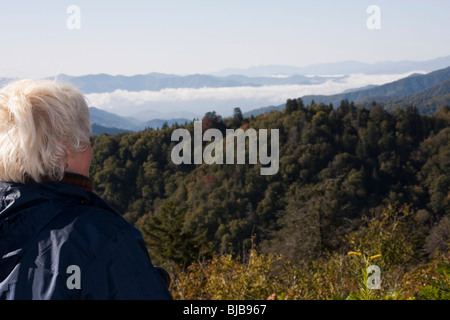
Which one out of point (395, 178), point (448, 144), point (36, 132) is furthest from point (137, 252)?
point (448, 144)

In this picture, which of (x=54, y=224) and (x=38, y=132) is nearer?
(x=54, y=224)

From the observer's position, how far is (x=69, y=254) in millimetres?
1112

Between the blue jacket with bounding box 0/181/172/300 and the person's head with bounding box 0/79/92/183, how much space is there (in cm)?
11

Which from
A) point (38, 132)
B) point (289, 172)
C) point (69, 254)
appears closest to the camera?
point (69, 254)

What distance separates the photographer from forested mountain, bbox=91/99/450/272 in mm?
44969

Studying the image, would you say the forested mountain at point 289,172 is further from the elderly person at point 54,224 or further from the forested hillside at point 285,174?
the elderly person at point 54,224

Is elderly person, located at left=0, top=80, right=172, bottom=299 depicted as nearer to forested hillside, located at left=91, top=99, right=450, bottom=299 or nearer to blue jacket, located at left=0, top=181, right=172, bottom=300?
blue jacket, located at left=0, top=181, right=172, bottom=300

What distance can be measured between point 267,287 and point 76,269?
481 centimetres

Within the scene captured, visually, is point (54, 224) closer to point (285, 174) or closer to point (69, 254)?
point (69, 254)

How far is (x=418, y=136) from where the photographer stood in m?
57.9

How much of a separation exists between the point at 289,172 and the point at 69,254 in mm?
50036

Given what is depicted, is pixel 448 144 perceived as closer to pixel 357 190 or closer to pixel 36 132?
pixel 357 190

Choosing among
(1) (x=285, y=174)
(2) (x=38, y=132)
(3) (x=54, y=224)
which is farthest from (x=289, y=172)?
(3) (x=54, y=224)

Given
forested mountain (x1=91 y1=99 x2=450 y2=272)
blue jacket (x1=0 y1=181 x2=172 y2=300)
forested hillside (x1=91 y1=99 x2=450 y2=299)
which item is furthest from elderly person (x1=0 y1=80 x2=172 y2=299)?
forested mountain (x1=91 y1=99 x2=450 y2=272)
